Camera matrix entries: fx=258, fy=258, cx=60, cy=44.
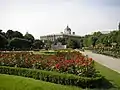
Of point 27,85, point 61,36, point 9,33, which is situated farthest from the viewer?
point 61,36

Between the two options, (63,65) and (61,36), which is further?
(61,36)

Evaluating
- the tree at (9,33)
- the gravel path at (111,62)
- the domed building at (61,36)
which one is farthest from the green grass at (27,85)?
the domed building at (61,36)

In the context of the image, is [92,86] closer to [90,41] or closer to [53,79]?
[53,79]

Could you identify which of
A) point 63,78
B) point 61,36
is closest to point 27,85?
point 63,78

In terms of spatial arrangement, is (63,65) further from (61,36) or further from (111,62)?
(61,36)

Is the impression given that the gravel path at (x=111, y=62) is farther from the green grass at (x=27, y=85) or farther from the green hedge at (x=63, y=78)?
the green grass at (x=27, y=85)

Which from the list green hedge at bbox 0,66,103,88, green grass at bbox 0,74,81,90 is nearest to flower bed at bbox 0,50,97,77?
green hedge at bbox 0,66,103,88

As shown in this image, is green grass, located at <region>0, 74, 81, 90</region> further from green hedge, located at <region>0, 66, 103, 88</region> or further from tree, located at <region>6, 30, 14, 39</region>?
tree, located at <region>6, 30, 14, 39</region>

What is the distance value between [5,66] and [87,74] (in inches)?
203

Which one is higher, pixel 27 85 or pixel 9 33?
pixel 9 33

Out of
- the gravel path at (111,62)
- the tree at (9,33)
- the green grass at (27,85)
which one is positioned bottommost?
the green grass at (27,85)

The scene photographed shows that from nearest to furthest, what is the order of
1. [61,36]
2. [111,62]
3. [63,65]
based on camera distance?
1. [63,65]
2. [111,62]
3. [61,36]

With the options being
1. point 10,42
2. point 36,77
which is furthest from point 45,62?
Answer: point 10,42

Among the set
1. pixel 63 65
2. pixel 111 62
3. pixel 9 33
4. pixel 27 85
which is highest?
pixel 9 33
